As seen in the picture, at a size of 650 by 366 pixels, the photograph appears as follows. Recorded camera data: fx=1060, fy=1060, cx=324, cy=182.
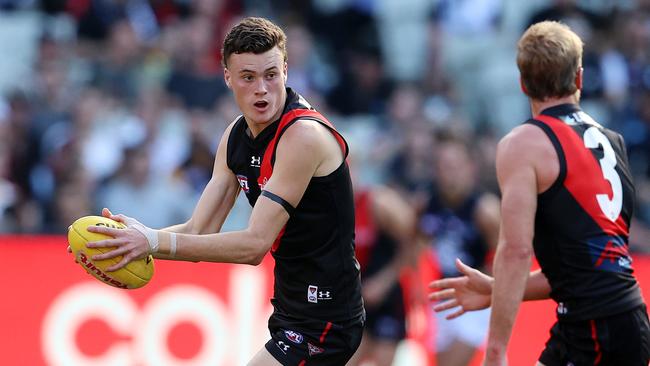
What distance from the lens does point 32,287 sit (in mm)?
9898

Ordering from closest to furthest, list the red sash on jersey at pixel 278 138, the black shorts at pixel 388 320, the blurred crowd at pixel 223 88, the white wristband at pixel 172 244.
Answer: the white wristband at pixel 172 244 → the red sash on jersey at pixel 278 138 → the black shorts at pixel 388 320 → the blurred crowd at pixel 223 88

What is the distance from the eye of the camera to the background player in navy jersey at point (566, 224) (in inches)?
215

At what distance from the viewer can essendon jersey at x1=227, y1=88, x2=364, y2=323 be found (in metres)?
5.73

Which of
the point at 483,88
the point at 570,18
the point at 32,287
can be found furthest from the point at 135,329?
the point at 570,18

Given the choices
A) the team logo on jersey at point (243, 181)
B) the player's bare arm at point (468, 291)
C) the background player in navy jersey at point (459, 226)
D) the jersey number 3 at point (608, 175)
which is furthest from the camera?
the background player in navy jersey at point (459, 226)

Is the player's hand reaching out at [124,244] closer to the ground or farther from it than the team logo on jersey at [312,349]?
farther from it

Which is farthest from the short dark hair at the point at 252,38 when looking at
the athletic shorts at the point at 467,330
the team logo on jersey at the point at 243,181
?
the athletic shorts at the point at 467,330

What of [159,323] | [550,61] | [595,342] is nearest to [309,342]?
[595,342]

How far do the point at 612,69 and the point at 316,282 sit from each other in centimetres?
919

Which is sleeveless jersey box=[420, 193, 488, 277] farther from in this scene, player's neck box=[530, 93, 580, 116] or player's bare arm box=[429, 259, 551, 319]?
player's neck box=[530, 93, 580, 116]

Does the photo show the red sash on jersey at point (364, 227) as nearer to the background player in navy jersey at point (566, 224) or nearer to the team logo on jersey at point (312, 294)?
the team logo on jersey at point (312, 294)

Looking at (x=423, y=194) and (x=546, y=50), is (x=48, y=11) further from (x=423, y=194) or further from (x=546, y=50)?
(x=546, y=50)

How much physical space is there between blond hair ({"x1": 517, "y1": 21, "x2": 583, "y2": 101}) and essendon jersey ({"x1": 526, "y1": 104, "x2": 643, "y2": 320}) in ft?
0.39

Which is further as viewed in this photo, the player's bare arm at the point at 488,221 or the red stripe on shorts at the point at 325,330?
the player's bare arm at the point at 488,221
